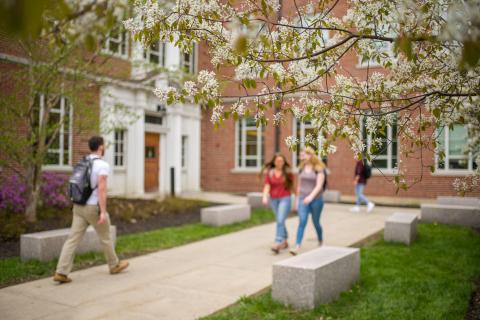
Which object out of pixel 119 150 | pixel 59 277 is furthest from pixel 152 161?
pixel 59 277

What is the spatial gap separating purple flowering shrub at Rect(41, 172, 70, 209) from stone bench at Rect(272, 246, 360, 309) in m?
8.39

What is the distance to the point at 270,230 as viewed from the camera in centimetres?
1088

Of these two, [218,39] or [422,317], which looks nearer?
[218,39]

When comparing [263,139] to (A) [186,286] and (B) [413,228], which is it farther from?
(A) [186,286]

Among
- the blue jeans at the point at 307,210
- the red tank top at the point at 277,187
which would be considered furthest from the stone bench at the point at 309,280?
the red tank top at the point at 277,187

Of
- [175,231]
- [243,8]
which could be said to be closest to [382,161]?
[175,231]

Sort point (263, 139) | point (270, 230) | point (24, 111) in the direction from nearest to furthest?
point (24, 111) → point (270, 230) → point (263, 139)

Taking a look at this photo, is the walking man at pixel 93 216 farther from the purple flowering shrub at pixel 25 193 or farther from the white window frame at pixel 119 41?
the purple flowering shrub at pixel 25 193

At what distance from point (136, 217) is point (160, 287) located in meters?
6.44

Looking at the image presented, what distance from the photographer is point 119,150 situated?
17.8m

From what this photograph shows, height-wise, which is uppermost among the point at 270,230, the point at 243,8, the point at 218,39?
the point at 243,8

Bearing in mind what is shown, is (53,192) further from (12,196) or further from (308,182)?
(308,182)

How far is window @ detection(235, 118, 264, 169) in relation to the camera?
71.7 feet

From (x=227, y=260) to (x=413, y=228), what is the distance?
12.9ft
